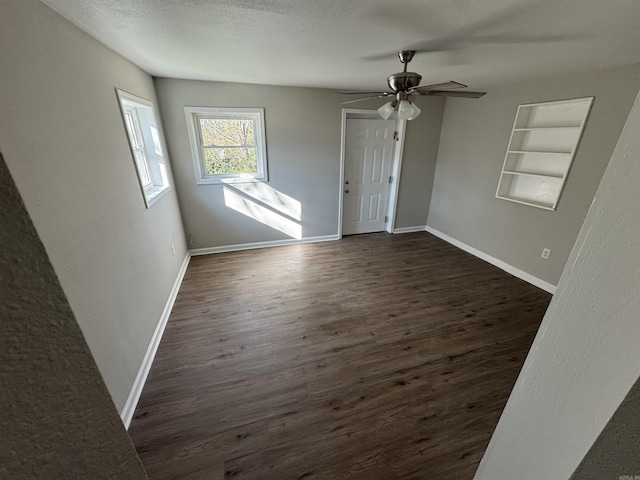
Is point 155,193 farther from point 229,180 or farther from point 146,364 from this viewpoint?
point 146,364

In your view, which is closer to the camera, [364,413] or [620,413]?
[620,413]

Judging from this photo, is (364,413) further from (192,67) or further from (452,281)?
(192,67)

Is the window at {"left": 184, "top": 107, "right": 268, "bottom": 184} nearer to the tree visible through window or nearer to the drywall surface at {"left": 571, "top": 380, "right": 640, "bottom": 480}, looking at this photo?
the tree visible through window

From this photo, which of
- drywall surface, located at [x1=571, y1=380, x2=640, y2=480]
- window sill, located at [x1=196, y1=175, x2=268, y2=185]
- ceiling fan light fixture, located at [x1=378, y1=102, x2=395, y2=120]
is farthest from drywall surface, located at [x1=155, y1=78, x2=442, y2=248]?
drywall surface, located at [x1=571, y1=380, x2=640, y2=480]

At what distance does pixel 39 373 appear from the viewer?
386mm

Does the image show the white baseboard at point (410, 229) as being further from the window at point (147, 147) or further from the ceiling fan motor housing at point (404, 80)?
the window at point (147, 147)

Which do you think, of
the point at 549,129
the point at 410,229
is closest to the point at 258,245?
the point at 410,229

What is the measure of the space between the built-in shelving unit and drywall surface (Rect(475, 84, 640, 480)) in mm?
2981

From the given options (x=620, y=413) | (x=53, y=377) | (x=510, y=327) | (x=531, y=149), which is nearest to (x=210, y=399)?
(x=53, y=377)

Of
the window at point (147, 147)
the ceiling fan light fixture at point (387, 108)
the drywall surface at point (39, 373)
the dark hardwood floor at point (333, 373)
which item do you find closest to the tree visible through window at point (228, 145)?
the window at point (147, 147)

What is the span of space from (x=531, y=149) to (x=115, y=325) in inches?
174

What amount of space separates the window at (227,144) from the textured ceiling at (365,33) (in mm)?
783

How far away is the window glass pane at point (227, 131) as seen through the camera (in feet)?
11.0

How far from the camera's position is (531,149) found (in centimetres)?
312
